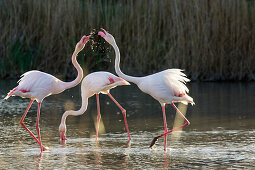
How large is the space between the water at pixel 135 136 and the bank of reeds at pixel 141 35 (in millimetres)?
1748

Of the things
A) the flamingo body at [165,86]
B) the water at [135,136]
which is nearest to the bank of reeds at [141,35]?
the water at [135,136]

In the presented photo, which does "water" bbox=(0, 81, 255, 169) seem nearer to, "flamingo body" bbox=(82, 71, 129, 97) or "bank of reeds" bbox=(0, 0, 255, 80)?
"flamingo body" bbox=(82, 71, 129, 97)

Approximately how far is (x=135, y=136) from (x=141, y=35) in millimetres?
5709

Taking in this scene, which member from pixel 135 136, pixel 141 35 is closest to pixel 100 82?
pixel 135 136

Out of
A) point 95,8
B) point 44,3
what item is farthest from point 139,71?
point 44,3

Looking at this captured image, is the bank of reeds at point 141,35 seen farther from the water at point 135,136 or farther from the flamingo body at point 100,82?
the flamingo body at point 100,82

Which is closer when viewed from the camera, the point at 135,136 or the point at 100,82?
the point at 135,136

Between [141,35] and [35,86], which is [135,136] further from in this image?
[141,35]

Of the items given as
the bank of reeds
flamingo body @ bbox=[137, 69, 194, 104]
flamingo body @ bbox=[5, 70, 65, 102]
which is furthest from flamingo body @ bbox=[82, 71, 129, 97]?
the bank of reeds

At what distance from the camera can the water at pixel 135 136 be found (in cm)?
559

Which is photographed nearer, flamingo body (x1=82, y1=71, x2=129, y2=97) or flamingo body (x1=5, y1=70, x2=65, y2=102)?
flamingo body (x1=5, y1=70, x2=65, y2=102)

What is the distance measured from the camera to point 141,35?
1249 centimetres

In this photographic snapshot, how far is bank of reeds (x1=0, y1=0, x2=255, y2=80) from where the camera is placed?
1218cm

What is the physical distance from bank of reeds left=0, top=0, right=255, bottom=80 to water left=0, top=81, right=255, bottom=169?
5.73ft
